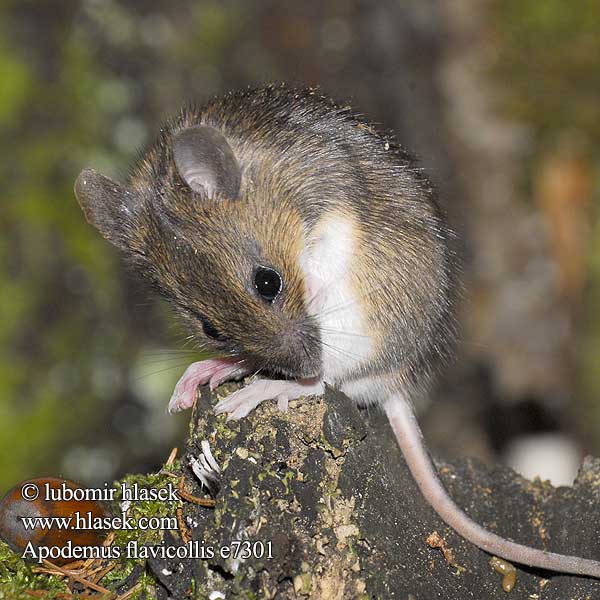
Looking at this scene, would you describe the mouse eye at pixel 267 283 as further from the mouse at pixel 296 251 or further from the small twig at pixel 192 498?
Answer: the small twig at pixel 192 498

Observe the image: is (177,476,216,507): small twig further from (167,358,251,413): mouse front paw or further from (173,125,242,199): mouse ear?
(173,125,242,199): mouse ear

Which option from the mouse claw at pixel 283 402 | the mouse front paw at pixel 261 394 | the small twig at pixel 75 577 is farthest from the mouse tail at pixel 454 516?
the small twig at pixel 75 577

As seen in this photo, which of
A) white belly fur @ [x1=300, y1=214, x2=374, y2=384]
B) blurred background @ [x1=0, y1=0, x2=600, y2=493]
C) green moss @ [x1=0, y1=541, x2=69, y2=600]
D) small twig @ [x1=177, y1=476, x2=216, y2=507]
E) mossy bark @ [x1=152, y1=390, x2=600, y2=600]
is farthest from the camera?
blurred background @ [x1=0, y1=0, x2=600, y2=493]

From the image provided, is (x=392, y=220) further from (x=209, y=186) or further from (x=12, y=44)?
(x=12, y=44)

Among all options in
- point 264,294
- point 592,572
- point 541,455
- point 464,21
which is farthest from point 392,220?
point 464,21

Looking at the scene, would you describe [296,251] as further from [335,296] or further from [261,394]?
[261,394]

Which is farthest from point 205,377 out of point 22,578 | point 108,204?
point 22,578

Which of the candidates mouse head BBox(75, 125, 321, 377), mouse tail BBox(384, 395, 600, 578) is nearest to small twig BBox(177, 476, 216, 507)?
mouse head BBox(75, 125, 321, 377)

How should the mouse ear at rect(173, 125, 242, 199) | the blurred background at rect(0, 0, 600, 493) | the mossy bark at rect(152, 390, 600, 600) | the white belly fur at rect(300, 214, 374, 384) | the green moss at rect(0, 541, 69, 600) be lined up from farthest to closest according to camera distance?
the blurred background at rect(0, 0, 600, 493) < the white belly fur at rect(300, 214, 374, 384) < the mouse ear at rect(173, 125, 242, 199) < the green moss at rect(0, 541, 69, 600) < the mossy bark at rect(152, 390, 600, 600)
